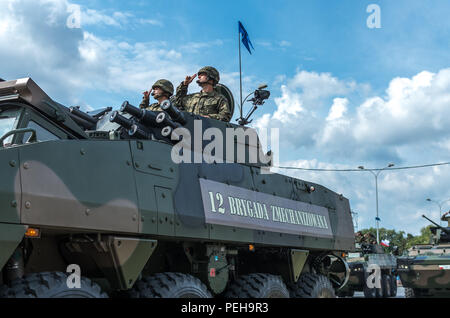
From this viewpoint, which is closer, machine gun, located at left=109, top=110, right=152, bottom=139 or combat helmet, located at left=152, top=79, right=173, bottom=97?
machine gun, located at left=109, top=110, right=152, bottom=139

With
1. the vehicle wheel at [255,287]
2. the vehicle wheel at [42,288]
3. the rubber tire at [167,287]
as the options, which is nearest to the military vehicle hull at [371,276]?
the vehicle wheel at [255,287]

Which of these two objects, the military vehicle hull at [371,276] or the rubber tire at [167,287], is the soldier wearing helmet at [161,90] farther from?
the military vehicle hull at [371,276]

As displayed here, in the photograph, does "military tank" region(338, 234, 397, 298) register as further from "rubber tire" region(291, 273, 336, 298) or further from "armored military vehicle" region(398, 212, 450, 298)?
"rubber tire" region(291, 273, 336, 298)

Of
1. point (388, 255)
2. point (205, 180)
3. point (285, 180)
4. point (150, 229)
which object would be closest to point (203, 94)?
point (285, 180)

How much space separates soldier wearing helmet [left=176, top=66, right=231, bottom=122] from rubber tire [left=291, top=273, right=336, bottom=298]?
2.74m

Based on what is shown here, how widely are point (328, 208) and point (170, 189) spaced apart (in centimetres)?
420

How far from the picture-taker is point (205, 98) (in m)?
9.06

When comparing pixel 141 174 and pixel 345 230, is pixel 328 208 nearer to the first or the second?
pixel 345 230

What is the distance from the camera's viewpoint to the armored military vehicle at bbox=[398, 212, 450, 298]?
15953mm

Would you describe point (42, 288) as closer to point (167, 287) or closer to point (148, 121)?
point (167, 287)

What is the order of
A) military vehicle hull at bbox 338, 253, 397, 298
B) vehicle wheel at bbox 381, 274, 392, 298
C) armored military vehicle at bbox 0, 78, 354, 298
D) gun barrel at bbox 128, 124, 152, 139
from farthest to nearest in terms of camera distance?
vehicle wheel at bbox 381, 274, 392, 298, military vehicle hull at bbox 338, 253, 397, 298, gun barrel at bbox 128, 124, 152, 139, armored military vehicle at bbox 0, 78, 354, 298

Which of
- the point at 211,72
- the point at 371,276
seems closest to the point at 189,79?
the point at 211,72

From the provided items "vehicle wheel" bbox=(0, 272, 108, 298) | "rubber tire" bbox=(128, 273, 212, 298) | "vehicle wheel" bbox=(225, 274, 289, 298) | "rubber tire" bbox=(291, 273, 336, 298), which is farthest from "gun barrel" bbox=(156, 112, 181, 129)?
"rubber tire" bbox=(291, 273, 336, 298)

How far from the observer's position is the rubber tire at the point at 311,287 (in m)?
8.79
